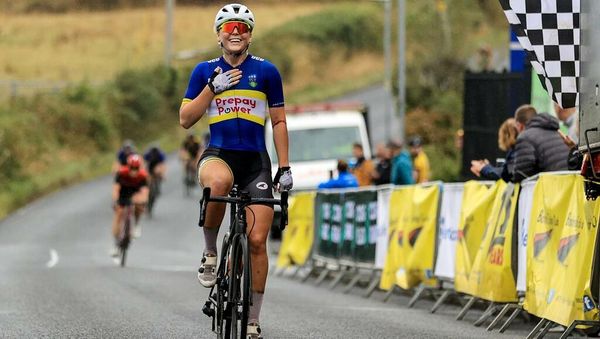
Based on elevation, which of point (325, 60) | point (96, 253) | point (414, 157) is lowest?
point (96, 253)

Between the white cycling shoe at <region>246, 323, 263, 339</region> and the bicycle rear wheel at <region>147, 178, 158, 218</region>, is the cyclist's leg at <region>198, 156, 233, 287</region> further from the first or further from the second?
the bicycle rear wheel at <region>147, 178, 158, 218</region>

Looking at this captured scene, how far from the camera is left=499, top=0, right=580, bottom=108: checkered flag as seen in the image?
433 inches

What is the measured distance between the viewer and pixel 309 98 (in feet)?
251

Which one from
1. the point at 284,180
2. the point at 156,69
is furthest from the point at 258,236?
the point at 156,69

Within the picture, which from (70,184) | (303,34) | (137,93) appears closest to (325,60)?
(303,34)

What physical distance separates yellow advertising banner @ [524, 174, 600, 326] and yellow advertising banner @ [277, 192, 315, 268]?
10.9 m

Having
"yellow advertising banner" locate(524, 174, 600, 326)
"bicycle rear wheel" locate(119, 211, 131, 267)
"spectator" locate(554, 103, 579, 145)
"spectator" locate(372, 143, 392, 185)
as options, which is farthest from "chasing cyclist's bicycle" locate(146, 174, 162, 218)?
"yellow advertising banner" locate(524, 174, 600, 326)

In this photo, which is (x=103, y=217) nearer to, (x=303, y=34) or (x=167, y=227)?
(x=167, y=227)

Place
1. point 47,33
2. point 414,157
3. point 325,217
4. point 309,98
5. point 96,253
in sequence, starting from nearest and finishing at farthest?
point 325,217
point 414,157
point 96,253
point 309,98
point 47,33

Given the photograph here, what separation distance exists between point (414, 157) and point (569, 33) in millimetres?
16869

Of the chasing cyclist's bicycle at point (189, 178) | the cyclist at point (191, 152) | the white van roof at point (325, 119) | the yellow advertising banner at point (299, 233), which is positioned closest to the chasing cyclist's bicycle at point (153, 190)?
the cyclist at point (191, 152)

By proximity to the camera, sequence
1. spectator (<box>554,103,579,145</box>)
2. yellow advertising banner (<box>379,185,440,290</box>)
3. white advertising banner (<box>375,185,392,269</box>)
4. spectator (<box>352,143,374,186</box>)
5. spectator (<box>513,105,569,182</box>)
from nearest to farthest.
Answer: spectator (<box>513,105,569,182</box>) < spectator (<box>554,103,579,145</box>) < yellow advertising banner (<box>379,185,440,290</box>) < white advertising banner (<box>375,185,392,269</box>) < spectator (<box>352,143,374,186</box>)

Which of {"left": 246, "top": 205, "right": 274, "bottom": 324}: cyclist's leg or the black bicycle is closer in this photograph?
the black bicycle

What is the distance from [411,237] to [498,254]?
3574 millimetres
